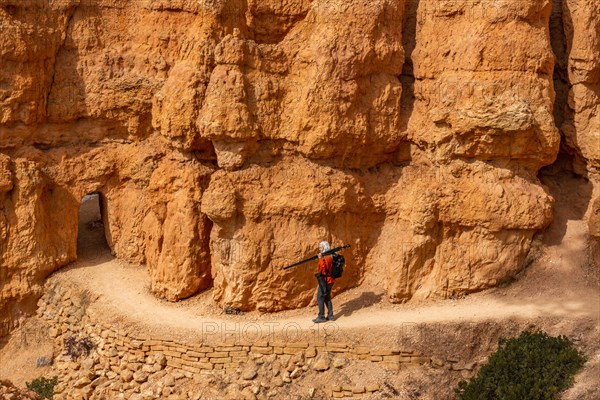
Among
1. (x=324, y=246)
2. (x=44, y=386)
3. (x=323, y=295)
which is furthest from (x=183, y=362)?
(x=324, y=246)

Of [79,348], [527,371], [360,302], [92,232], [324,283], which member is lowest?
[79,348]

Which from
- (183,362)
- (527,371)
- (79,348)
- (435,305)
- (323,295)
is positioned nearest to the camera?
(527,371)

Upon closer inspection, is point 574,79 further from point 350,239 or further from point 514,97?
point 350,239

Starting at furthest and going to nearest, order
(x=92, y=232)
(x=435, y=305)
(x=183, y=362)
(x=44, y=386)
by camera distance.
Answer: (x=92, y=232) → (x=44, y=386) → (x=435, y=305) → (x=183, y=362)

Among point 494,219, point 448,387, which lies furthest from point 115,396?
point 494,219

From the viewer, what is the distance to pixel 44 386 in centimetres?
1905

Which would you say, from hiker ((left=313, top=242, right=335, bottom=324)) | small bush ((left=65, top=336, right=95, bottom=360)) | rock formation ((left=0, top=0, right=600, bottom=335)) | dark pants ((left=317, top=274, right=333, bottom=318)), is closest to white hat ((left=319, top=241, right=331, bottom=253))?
hiker ((left=313, top=242, right=335, bottom=324))

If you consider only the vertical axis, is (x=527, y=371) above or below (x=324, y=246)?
below

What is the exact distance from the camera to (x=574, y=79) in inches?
755

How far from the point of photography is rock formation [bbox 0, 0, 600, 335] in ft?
60.1

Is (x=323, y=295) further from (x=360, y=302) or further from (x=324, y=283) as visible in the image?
(x=360, y=302)

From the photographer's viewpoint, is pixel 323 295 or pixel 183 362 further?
pixel 323 295

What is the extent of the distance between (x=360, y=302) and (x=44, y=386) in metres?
7.06

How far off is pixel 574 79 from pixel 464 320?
588 centimetres
